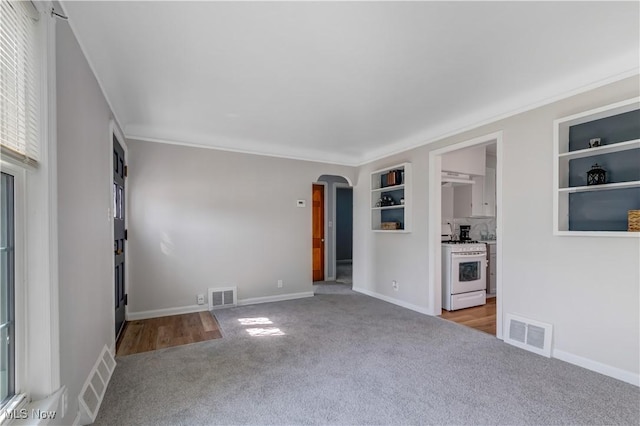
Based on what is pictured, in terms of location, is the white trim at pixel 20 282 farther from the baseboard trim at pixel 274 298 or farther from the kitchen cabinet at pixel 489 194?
the kitchen cabinet at pixel 489 194

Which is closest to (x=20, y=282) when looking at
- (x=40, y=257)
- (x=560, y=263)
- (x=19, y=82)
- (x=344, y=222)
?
(x=40, y=257)

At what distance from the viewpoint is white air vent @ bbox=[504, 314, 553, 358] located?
2.85 m

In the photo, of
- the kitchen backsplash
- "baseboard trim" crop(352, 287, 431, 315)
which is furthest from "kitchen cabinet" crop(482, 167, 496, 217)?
"baseboard trim" crop(352, 287, 431, 315)

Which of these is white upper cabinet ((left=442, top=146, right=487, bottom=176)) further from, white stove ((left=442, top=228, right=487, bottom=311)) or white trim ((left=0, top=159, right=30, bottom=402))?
white trim ((left=0, top=159, right=30, bottom=402))

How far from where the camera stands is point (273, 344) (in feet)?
10.3

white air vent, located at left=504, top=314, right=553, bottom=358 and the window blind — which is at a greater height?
the window blind

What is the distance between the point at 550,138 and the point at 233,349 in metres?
3.57

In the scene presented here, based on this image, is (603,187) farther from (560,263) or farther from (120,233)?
(120,233)

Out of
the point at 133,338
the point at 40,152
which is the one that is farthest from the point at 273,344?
the point at 40,152

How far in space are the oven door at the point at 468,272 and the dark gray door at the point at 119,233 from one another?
167 inches

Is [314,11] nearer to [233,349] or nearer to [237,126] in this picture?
[237,126]

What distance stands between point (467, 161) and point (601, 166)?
234 centimetres

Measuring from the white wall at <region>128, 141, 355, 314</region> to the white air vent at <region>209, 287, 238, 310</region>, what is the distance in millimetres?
107

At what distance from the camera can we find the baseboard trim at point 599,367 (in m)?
2.35
